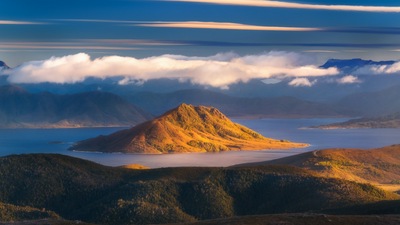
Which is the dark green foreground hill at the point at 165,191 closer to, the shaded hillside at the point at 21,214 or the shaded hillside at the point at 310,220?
the shaded hillside at the point at 21,214

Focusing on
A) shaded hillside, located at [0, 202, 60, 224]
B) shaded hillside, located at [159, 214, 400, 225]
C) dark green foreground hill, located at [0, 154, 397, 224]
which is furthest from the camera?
dark green foreground hill, located at [0, 154, 397, 224]

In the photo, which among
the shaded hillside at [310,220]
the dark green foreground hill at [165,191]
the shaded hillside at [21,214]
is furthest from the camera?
the dark green foreground hill at [165,191]

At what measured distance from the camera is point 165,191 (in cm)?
13275

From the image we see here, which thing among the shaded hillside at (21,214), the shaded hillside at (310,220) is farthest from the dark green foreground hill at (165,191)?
the shaded hillside at (310,220)

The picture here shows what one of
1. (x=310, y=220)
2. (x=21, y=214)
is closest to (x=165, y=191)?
(x=21, y=214)

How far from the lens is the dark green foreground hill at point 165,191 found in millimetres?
122688

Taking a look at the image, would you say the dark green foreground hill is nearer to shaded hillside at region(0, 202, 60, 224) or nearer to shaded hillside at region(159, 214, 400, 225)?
shaded hillside at region(0, 202, 60, 224)

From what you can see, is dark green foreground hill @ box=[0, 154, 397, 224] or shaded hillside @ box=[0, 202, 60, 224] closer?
shaded hillside @ box=[0, 202, 60, 224]

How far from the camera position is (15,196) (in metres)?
136

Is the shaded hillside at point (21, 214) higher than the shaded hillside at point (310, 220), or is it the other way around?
the shaded hillside at point (21, 214)

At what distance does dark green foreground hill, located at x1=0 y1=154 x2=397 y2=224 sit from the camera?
12269 centimetres

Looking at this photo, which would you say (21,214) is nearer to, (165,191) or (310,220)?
(165,191)

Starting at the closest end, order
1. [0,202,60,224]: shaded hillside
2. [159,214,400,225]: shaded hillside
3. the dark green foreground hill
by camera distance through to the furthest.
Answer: [159,214,400,225]: shaded hillside < [0,202,60,224]: shaded hillside < the dark green foreground hill

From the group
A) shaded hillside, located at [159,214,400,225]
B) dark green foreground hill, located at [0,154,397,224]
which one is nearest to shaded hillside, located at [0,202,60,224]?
dark green foreground hill, located at [0,154,397,224]
